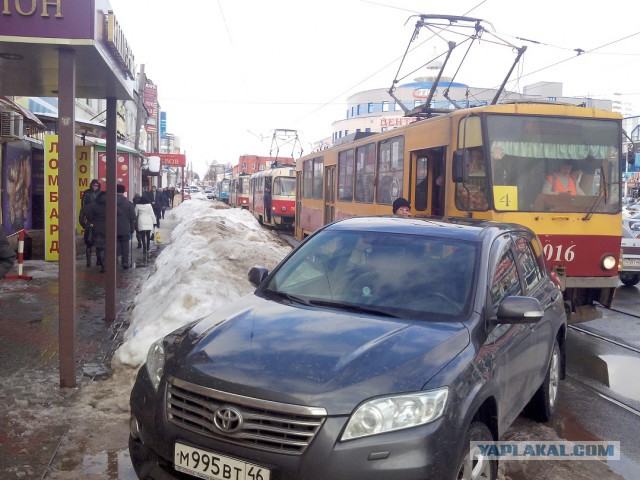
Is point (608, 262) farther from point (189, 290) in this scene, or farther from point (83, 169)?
point (83, 169)

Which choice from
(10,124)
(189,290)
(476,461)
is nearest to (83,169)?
(10,124)

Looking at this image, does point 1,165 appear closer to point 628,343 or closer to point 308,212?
point 308,212

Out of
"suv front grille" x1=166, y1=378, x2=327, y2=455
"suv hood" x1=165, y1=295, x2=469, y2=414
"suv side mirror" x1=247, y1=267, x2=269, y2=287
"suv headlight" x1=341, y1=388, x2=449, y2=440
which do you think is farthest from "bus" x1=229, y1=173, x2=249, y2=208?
"suv headlight" x1=341, y1=388, x2=449, y2=440

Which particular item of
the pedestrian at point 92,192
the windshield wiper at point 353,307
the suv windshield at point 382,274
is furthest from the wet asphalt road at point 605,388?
the pedestrian at point 92,192

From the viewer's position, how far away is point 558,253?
28.6 ft

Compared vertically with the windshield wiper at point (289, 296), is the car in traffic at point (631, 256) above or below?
below

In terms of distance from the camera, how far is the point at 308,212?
18906 mm

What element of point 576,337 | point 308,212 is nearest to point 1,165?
point 308,212

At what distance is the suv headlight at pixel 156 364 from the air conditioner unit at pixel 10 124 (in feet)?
29.0

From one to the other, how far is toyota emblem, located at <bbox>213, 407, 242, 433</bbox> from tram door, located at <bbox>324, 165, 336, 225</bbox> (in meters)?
12.3

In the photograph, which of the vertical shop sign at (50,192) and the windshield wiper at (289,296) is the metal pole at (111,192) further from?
the vertical shop sign at (50,192)

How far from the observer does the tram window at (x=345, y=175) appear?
1405cm

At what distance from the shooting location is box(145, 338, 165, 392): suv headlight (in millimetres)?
3607

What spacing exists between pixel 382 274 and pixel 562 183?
5.51m
